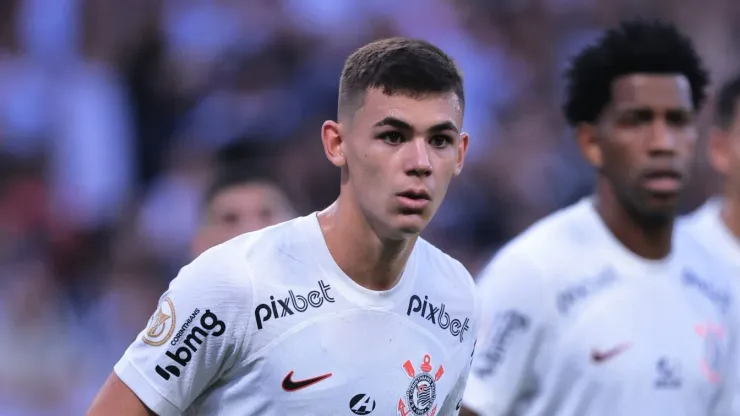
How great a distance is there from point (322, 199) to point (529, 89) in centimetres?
320

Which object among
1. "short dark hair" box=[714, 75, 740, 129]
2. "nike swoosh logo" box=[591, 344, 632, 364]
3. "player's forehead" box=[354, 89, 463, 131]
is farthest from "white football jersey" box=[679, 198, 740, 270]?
"player's forehead" box=[354, 89, 463, 131]

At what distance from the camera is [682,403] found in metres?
5.61

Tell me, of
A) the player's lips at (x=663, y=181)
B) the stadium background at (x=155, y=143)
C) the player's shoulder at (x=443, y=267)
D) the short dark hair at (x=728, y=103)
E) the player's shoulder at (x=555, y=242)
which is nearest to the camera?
the player's shoulder at (x=443, y=267)

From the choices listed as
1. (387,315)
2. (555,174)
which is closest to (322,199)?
(555,174)

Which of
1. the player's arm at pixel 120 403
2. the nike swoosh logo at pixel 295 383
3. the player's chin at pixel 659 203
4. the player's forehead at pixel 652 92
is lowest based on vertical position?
the player's arm at pixel 120 403

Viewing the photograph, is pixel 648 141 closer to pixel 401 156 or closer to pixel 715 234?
pixel 715 234

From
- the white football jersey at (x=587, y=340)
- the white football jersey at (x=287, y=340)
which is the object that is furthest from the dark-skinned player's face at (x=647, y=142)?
the white football jersey at (x=287, y=340)

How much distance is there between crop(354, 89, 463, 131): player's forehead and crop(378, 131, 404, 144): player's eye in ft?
0.14

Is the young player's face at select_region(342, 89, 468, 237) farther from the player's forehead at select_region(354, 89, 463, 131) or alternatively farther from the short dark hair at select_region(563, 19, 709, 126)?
the short dark hair at select_region(563, 19, 709, 126)

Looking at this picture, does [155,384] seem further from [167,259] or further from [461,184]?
[461,184]

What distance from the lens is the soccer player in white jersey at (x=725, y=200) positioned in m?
7.12

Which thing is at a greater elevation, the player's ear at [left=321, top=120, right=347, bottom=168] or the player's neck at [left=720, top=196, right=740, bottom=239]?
the player's ear at [left=321, top=120, right=347, bottom=168]

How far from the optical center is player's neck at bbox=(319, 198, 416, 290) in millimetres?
4238

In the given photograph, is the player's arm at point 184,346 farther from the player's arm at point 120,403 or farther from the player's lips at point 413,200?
the player's lips at point 413,200
